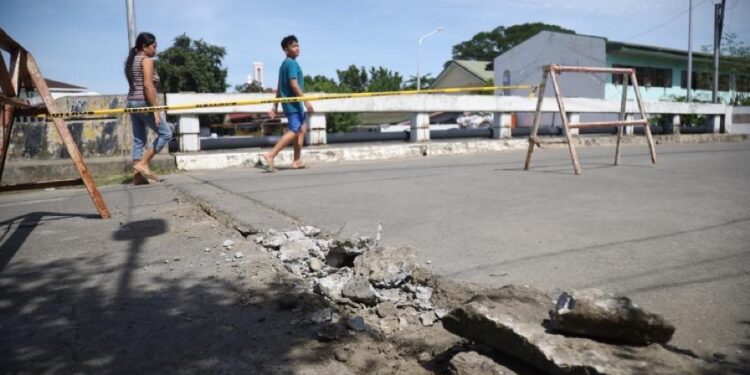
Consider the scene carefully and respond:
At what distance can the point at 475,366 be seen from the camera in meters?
1.47

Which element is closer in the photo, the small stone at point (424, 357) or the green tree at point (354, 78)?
the small stone at point (424, 357)

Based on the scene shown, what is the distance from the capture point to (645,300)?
6.63 feet

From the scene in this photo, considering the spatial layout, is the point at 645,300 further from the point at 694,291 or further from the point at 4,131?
the point at 4,131

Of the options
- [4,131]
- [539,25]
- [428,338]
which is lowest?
[428,338]

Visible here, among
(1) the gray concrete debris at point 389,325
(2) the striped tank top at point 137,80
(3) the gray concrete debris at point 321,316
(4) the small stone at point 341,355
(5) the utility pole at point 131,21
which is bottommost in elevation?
(1) the gray concrete debris at point 389,325

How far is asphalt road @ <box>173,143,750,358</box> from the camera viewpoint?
2137mm

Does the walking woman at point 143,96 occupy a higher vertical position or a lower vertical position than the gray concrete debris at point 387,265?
higher

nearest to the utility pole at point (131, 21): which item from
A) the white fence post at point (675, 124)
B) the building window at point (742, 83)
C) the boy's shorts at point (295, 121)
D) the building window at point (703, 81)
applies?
the boy's shorts at point (295, 121)

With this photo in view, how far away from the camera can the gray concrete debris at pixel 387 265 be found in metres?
2.30

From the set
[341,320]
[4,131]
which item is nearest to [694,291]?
[341,320]

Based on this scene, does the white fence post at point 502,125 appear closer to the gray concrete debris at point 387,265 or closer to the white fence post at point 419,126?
the white fence post at point 419,126

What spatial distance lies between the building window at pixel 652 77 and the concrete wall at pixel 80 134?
2940 centimetres

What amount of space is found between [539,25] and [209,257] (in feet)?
252

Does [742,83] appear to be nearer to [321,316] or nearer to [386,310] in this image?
[386,310]
